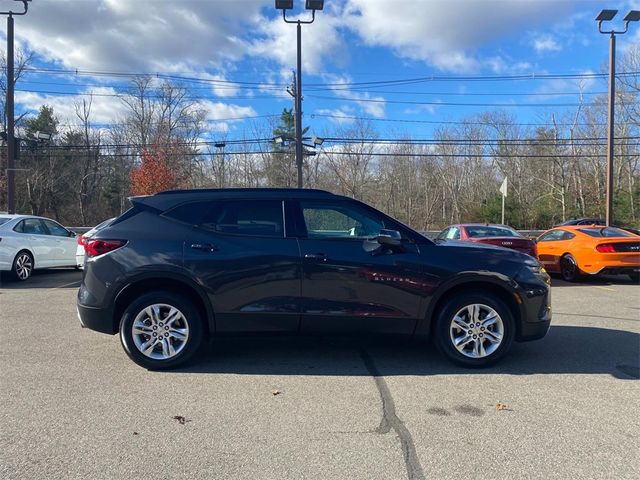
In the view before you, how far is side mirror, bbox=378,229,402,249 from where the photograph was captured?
4719mm

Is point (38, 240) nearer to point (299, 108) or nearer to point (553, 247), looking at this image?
point (299, 108)

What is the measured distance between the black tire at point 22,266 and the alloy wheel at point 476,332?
1026 centimetres

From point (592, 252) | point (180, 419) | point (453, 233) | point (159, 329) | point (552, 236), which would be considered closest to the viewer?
point (180, 419)

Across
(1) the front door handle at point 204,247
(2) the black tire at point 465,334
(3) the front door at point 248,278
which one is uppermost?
(1) the front door handle at point 204,247

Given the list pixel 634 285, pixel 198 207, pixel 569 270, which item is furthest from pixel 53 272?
pixel 634 285

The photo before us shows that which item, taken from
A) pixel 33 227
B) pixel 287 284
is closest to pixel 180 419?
pixel 287 284

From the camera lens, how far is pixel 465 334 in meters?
4.88

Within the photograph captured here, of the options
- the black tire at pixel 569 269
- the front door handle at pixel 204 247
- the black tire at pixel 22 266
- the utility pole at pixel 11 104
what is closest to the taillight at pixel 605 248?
the black tire at pixel 569 269

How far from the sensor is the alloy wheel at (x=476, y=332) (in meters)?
4.87

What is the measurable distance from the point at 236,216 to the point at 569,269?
9.72m

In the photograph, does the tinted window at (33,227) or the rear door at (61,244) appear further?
the rear door at (61,244)

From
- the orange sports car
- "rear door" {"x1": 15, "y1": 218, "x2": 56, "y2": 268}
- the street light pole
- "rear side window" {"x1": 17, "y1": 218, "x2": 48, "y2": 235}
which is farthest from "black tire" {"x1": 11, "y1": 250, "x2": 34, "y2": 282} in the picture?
the orange sports car

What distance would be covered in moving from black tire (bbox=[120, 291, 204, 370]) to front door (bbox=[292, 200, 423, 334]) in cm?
113

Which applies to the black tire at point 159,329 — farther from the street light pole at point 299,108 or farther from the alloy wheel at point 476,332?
the street light pole at point 299,108
